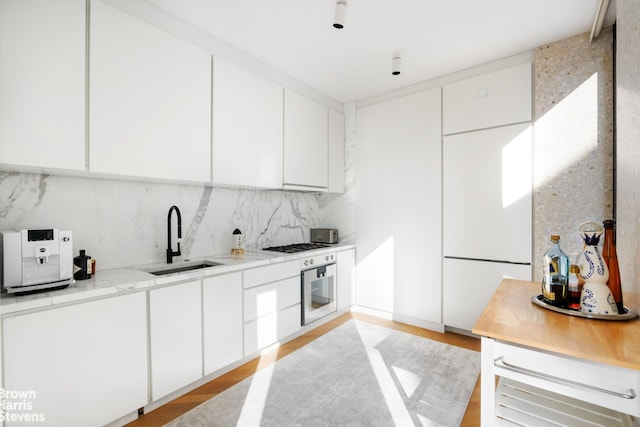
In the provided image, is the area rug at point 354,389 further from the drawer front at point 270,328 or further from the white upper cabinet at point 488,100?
the white upper cabinet at point 488,100

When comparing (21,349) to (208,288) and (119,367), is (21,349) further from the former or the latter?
(208,288)

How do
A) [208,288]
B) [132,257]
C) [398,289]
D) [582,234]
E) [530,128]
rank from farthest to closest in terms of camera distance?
[398,289] < [530,128] < [132,257] < [208,288] < [582,234]

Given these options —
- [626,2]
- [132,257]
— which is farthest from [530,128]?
[132,257]

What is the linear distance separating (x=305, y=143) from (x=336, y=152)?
57 cm

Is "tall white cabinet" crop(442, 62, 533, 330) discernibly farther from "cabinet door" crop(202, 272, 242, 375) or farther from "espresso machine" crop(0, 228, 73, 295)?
"espresso machine" crop(0, 228, 73, 295)

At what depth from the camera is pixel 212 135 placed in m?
2.30

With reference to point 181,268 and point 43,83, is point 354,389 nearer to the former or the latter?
point 181,268

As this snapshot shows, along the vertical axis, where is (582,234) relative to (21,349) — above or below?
above

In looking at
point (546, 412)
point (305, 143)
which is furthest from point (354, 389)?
point (305, 143)

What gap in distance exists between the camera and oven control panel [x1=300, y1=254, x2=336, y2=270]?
116 inches

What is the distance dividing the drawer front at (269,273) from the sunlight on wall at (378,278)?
1.09 meters

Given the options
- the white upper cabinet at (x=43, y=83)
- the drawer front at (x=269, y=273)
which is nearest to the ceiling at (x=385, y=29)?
the white upper cabinet at (x=43, y=83)

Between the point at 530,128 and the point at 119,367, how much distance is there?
3472 mm

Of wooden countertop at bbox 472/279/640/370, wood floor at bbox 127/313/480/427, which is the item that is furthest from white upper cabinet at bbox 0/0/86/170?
wooden countertop at bbox 472/279/640/370
